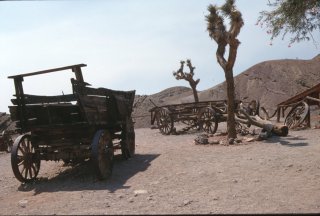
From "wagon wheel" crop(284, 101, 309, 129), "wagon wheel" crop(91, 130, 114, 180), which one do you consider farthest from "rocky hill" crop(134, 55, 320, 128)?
"wagon wheel" crop(91, 130, 114, 180)

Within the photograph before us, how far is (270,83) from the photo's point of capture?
4694cm

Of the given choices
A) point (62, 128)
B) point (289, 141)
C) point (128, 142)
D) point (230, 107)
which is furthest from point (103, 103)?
point (289, 141)

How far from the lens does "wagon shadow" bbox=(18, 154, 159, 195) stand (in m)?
7.86

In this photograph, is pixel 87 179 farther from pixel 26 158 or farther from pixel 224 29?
pixel 224 29

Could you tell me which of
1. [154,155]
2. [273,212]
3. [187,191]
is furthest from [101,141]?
[273,212]

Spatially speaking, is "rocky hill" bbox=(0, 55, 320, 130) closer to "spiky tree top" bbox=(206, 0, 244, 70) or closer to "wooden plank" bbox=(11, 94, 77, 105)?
"spiky tree top" bbox=(206, 0, 244, 70)

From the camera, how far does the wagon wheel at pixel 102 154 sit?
8.02 meters

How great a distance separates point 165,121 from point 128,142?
779 cm

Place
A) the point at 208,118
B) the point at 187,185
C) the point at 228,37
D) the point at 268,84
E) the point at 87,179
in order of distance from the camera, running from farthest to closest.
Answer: the point at 268,84
the point at 208,118
the point at 228,37
the point at 87,179
the point at 187,185

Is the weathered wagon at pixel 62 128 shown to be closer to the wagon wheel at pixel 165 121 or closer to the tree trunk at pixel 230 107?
the tree trunk at pixel 230 107

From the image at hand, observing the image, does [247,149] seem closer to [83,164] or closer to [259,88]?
[83,164]

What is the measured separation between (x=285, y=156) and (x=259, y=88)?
38185 mm

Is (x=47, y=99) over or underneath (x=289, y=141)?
over

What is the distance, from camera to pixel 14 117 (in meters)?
8.77
